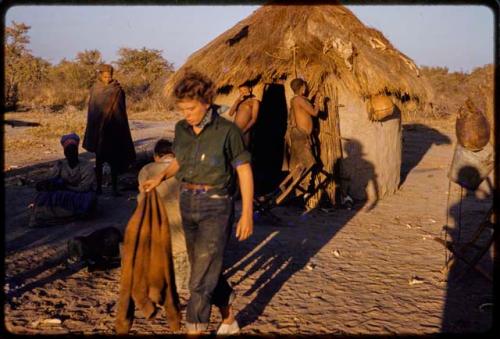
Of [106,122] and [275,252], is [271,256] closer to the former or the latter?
[275,252]

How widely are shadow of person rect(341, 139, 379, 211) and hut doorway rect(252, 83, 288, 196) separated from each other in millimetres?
1789

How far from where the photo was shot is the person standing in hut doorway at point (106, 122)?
25.8ft

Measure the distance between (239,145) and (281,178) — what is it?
6581 millimetres

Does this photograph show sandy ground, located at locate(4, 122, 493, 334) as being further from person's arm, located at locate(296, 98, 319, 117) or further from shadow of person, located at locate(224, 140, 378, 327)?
person's arm, located at locate(296, 98, 319, 117)

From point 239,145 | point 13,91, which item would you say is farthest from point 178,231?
point 13,91

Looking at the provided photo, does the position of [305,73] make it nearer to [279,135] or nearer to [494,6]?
[279,135]

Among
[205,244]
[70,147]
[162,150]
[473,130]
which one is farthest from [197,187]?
[70,147]

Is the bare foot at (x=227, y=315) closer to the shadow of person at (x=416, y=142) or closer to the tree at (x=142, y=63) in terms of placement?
the shadow of person at (x=416, y=142)

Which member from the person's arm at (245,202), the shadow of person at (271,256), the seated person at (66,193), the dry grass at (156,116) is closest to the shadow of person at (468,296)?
the shadow of person at (271,256)

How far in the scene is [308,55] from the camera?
801cm

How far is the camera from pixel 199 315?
3.18 m

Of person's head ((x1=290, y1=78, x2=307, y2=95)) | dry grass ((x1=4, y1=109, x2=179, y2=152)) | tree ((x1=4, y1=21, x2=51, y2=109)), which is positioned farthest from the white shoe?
tree ((x1=4, y1=21, x2=51, y2=109))

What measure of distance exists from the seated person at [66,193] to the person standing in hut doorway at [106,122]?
51.9 inches

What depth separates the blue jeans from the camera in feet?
10.4
